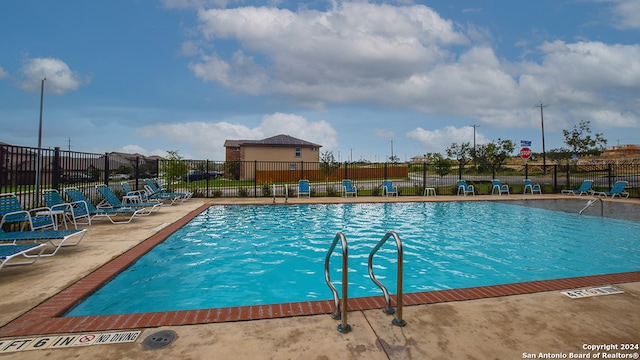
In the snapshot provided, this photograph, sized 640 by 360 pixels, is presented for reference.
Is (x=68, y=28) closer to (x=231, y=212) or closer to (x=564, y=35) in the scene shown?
(x=231, y=212)

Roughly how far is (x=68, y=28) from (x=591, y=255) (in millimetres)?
16828

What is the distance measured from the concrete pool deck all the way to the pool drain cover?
0.05 meters

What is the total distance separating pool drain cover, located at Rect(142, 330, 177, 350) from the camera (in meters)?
2.59

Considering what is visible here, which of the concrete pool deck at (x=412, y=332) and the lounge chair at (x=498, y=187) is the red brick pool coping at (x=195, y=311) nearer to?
the concrete pool deck at (x=412, y=332)

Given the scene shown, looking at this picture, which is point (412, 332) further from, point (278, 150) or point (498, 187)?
point (278, 150)

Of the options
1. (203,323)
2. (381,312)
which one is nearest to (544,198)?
(381,312)

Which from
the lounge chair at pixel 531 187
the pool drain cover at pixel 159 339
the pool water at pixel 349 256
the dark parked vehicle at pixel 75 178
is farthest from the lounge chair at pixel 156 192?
the lounge chair at pixel 531 187

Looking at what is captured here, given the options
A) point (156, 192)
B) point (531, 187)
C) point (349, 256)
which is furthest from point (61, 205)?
point (531, 187)

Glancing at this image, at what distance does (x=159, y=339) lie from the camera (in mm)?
2701

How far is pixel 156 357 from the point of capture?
8.00ft

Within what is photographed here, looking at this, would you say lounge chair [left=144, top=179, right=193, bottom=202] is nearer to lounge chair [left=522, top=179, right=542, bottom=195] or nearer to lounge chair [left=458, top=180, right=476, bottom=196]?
lounge chair [left=458, top=180, right=476, bottom=196]

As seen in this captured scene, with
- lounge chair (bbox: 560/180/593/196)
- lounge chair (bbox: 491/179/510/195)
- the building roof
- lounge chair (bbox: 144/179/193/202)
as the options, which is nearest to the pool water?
lounge chair (bbox: 144/179/193/202)

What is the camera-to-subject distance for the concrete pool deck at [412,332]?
251cm

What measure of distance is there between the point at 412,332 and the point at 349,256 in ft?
12.6
